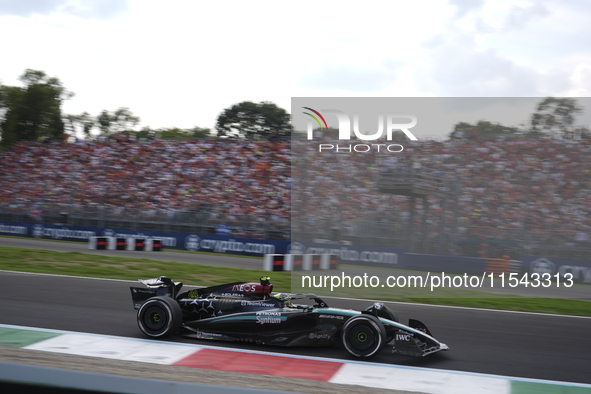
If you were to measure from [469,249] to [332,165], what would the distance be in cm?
550

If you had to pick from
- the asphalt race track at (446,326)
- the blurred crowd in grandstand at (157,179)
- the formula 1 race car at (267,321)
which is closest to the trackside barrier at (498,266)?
the asphalt race track at (446,326)

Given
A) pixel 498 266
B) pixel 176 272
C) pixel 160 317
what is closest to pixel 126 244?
A: pixel 176 272

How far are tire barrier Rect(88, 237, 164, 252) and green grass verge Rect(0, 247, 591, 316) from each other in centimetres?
241

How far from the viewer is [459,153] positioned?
14.7 meters

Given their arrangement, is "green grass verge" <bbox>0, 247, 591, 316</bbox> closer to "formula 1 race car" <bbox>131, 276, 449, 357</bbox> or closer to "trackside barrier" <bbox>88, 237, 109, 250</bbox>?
"trackside barrier" <bbox>88, 237, 109, 250</bbox>

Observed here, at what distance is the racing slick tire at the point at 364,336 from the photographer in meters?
5.29

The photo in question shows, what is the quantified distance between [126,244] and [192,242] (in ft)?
7.53

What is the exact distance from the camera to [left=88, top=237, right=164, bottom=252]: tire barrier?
17.4 metres

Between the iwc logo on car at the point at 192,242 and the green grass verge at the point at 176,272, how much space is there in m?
4.47

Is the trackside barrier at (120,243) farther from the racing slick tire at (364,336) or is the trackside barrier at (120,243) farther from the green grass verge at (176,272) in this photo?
the racing slick tire at (364,336)

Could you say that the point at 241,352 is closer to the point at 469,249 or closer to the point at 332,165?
the point at 469,249

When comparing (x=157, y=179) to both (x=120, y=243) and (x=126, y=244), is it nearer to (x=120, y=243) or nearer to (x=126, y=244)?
(x=126, y=244)

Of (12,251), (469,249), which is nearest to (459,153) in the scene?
(469,249)

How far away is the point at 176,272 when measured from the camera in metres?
12.6
